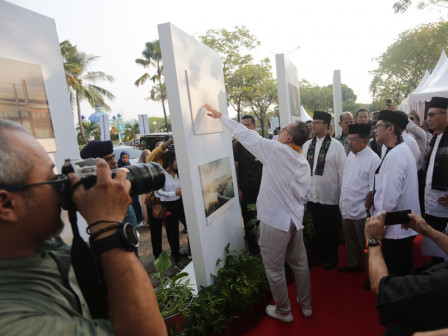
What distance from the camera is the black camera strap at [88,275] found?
2.64 ft

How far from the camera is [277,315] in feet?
8.43

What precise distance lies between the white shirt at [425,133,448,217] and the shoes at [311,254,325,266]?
4.56 feet

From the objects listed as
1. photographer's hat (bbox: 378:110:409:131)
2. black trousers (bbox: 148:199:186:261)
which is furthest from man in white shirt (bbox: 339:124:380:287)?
black trousers (bbox: 148:199:186:261)

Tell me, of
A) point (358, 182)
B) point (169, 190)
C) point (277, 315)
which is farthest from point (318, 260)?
point (169, 190)

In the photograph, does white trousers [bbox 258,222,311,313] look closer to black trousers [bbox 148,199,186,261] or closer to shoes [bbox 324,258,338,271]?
shoes [bbox 324,258,338,271]

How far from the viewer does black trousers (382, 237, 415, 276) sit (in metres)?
2.43

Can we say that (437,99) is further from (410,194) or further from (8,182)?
(8,182)

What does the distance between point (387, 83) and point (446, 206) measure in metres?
28.3

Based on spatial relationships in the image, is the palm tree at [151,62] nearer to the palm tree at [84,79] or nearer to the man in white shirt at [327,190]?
the palm tree at [84,79]

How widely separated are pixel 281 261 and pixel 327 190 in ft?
5.06

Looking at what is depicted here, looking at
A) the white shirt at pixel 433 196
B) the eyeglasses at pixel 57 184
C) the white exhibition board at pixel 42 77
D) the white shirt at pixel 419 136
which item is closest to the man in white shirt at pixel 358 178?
the white shirt at pixel 433 196

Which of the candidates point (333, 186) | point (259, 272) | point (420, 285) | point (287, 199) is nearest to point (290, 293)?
point (259, 272)

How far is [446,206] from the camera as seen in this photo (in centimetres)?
261

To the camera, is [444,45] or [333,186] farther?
[444,45]
